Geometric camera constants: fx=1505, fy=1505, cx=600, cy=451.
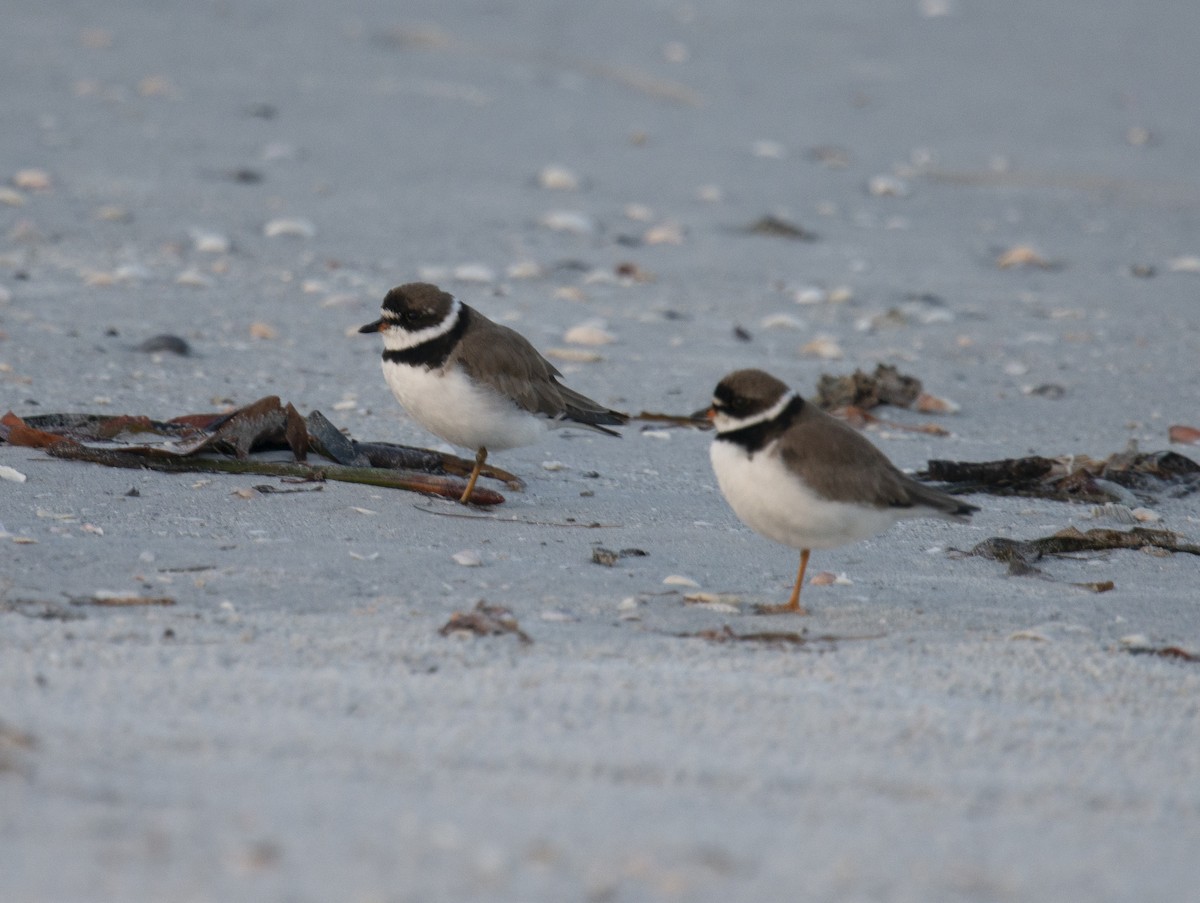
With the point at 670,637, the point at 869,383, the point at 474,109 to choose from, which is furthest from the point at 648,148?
the point at 670,637

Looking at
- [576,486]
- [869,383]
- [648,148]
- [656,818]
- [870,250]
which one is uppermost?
[648,148]

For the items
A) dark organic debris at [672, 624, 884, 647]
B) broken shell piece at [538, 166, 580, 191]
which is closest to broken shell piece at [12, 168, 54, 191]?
broken shell piece at [538, 166, 580, 191]

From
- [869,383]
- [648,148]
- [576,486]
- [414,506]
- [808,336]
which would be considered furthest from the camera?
[648,148]

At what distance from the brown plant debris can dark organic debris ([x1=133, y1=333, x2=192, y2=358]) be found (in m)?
1.37

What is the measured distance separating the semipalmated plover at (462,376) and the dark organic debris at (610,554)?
679mm

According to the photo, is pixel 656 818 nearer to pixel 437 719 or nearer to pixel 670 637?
pixel 437 719

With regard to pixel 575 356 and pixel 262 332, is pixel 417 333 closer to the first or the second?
pixel 575 356

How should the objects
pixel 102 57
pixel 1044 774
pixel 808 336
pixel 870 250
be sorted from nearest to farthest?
pixel 1044 774 → pixel 808 336 → pixel 870 250 → pixel 102 57

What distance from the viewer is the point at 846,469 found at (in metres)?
4.13

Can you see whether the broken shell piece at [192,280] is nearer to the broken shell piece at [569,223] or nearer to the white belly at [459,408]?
the broken shell piece at [569,223]

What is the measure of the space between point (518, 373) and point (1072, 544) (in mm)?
1932

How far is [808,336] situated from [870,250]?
6.71 ft

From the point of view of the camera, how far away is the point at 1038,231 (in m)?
10.7

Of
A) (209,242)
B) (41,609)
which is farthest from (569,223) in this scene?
(41,609)
